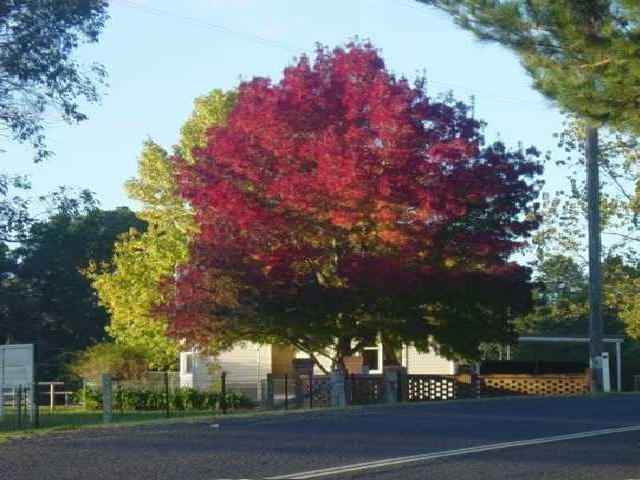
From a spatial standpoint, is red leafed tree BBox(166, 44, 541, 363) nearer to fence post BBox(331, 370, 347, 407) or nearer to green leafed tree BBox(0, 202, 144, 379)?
fence post BBox(331, 370, 347, 407)

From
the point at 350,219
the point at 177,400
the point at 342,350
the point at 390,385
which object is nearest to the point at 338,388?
the point at 390,385

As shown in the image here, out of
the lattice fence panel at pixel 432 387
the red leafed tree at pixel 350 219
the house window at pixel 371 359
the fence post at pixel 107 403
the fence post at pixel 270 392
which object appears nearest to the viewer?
the fence post at pixel 107 403

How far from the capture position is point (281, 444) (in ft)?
54.2

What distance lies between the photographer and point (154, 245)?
155 ft

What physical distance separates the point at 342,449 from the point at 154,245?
32.1 m

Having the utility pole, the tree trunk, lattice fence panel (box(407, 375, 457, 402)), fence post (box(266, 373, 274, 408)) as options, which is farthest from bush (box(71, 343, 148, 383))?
the utility pole

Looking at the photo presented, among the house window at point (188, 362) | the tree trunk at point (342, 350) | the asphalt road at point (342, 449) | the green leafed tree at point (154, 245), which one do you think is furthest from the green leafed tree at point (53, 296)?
the asphalt road at point (342, 449)

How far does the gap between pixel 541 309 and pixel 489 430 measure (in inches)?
1033

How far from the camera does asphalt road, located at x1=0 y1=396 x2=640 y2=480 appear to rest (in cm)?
1365

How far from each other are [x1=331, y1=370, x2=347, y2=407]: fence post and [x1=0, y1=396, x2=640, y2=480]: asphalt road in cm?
805

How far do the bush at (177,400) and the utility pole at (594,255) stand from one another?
36.6 feet

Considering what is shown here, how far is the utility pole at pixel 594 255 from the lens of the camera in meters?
35.5

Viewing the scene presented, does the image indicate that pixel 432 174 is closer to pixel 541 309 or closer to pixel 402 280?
pixel 402 280

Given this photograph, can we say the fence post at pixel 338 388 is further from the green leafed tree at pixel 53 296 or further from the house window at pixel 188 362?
the green leafed tree at pixel 53 296
